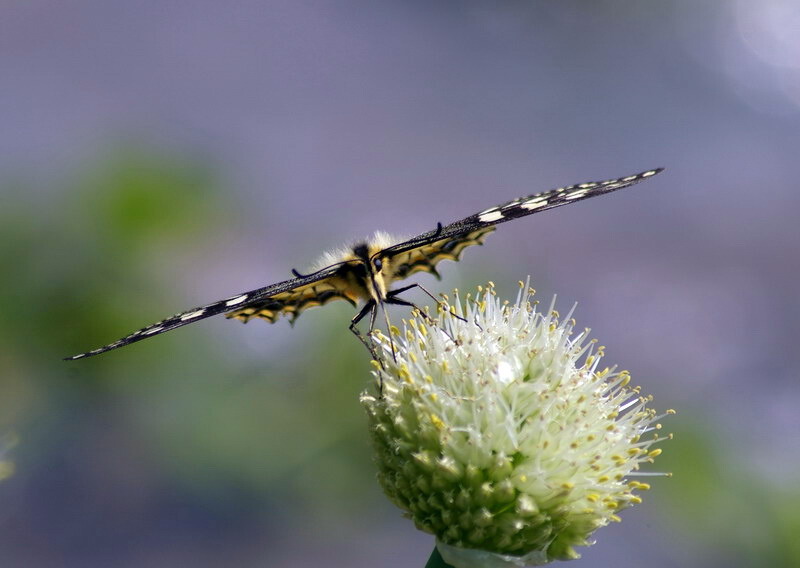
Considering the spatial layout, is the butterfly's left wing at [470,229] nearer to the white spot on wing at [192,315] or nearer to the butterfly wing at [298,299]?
the butterfly wing at [298,299]

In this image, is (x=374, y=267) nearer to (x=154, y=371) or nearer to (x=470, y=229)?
(x=470, y=229)

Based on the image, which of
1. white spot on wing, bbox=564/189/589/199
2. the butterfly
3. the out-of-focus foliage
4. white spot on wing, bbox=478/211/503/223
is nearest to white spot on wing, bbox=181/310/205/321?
the butterfly

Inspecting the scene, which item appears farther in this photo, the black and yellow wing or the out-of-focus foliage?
the out-of-focus foliage

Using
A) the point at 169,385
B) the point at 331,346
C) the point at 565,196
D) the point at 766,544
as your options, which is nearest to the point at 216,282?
the point at 169,385

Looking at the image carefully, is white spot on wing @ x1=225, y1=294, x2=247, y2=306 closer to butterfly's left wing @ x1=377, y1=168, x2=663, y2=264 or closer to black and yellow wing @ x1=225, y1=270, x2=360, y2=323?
black and yellow wing @ x1=225, y1=270, x2=360, y2=323

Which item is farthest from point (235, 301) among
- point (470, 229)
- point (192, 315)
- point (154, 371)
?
point (154, 371)

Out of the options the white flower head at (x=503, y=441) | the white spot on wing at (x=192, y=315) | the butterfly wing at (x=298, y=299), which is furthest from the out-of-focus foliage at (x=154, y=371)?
the white flower head at (x=503, y=441)
